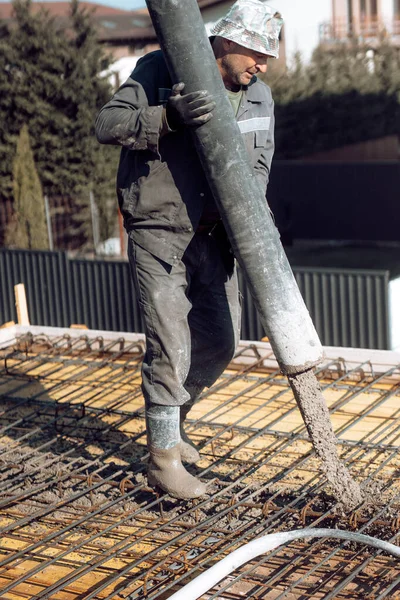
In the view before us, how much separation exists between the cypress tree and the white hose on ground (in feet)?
41.8

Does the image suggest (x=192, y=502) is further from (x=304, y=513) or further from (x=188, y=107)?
(x=188, y=107)

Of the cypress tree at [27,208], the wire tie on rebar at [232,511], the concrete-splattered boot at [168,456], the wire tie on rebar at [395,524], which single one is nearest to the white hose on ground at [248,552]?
the wire tie on rebar at [395,524]

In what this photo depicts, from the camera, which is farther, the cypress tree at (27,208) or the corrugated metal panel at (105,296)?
the cypress tree at (27,208)

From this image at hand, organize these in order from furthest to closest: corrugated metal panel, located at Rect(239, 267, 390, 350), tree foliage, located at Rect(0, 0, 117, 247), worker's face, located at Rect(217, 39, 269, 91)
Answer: tree foliage, located at Rect(0, 0, 117, 247) → corrugated metal panel, located at Rect(239, 267, 390, 350) → worker's face, located at Rect(217, 39, 269, 91)

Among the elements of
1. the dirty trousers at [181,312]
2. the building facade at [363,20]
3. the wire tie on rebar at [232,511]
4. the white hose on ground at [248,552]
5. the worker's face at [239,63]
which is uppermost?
the building facade at [363,20]

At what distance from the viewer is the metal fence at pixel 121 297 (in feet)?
25.2

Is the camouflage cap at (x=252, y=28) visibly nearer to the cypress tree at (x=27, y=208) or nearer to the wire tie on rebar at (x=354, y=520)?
the wire tie on rebar at (x=354, y=520)

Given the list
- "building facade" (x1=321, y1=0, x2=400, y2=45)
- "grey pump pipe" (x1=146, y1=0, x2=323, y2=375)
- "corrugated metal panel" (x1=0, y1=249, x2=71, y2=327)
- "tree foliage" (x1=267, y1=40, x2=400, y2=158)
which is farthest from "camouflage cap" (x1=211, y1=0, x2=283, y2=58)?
"building facade" (x1=321, y1=0, x2=400, y2=45)

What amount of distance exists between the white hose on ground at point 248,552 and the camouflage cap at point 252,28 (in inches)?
64.1

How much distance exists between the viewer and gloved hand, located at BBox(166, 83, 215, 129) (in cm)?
292

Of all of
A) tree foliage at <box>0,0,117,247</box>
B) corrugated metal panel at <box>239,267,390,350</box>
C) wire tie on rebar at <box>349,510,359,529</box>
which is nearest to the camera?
wire tie on rebar at <box>349,510,359,529</box>

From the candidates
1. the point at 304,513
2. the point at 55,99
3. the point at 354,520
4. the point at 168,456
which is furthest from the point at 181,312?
the point at 55,99

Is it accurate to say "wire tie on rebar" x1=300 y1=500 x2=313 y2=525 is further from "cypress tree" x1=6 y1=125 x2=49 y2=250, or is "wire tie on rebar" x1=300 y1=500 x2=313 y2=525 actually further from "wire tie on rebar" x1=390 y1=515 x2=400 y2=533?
"cypress tree" x1=6 y1=125 x2=49 y2=250

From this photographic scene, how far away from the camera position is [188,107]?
293cm
